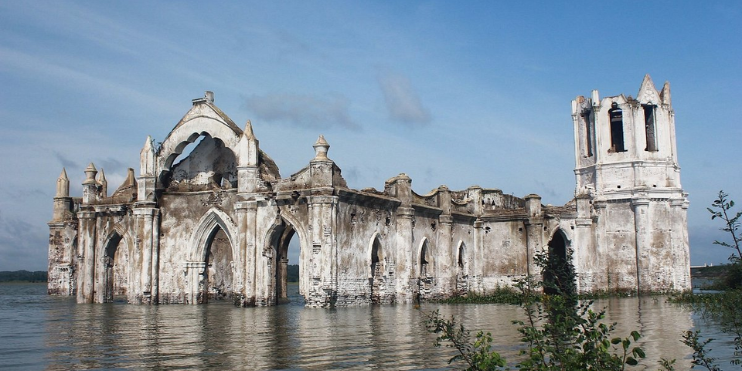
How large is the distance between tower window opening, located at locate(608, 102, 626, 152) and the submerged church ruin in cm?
8

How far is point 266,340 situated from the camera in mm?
13906

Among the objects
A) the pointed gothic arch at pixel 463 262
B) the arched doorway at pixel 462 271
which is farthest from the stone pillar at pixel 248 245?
the pointed gothic arch at pixel 463 262

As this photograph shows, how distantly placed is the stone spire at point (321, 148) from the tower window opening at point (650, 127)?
20.5 metres

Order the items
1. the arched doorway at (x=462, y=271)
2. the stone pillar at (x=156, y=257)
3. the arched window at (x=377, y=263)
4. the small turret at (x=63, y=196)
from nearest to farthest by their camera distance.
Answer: the arched window at (x=377, y=263) → the stone pillar at (x=156, y=257) → the arched doorway at (x=462, y=271) → the small turret at (x=63, y=196)

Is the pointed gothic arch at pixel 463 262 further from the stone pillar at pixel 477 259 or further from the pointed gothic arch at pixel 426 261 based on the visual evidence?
the pointed gothic arch at pixel 426 261

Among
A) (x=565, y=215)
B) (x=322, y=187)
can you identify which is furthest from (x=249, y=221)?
(x=565, y=215)

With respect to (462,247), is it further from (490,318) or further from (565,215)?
(490,318)

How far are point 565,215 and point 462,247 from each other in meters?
5.59

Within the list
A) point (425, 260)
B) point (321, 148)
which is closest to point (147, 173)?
point (321, 148)

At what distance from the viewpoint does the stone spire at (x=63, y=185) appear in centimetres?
4544

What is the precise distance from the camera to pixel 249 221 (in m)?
27.0

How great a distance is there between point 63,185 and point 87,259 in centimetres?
1583

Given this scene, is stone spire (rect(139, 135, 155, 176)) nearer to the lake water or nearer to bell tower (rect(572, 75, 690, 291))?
the lake water

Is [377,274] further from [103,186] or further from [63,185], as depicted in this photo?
[63,185]
